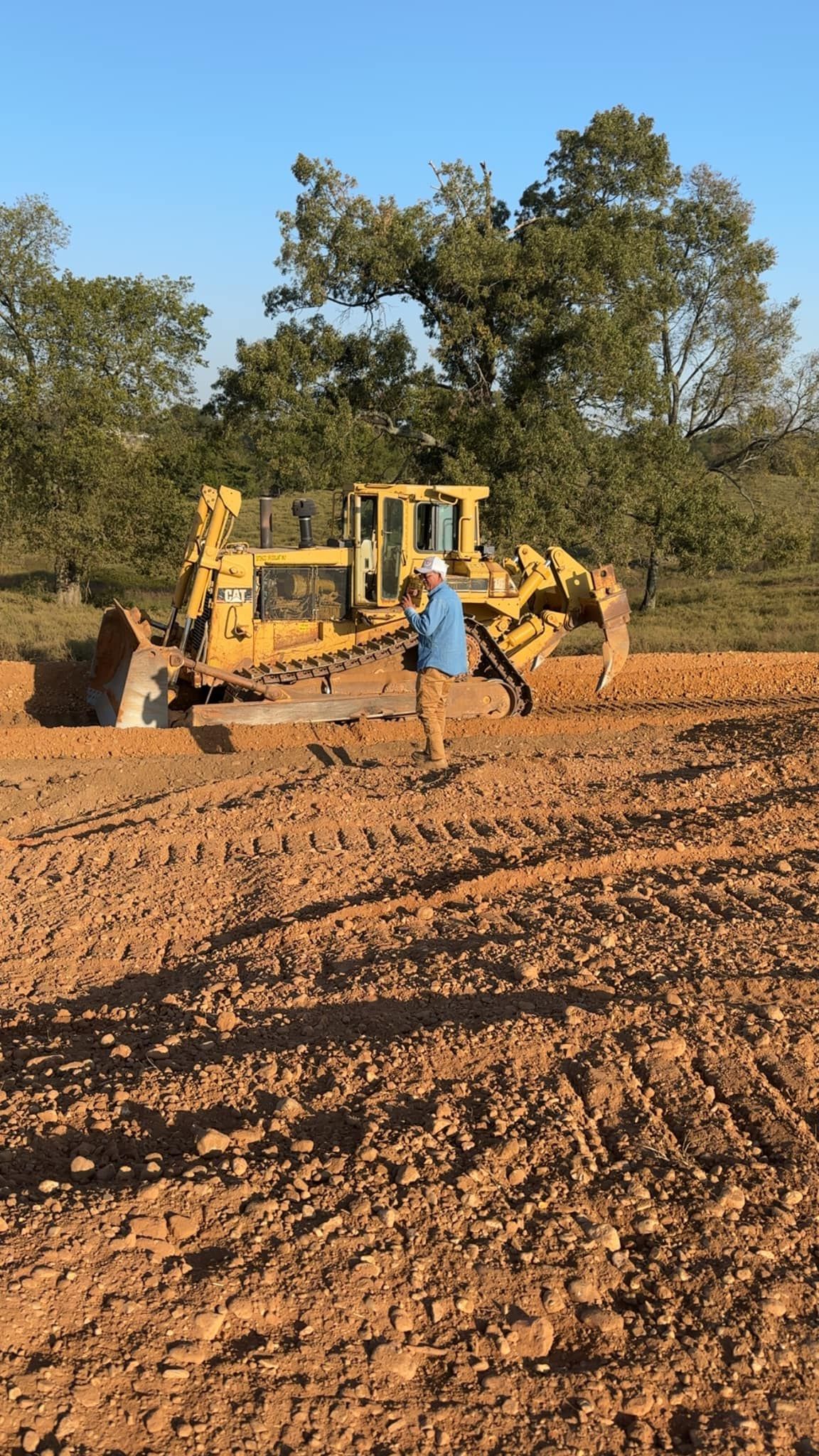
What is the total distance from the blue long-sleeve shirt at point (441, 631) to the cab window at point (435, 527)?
292 centimetres

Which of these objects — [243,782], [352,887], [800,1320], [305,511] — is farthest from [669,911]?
[305,511]

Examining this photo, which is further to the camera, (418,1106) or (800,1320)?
(418,1106)

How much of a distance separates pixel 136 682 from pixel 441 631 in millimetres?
3647

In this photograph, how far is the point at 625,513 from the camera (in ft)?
57.3

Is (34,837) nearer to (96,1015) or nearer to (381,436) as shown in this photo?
(96,1015)

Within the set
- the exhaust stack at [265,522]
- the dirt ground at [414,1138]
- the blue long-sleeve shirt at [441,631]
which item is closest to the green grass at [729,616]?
the exhaust stack at [265,522]

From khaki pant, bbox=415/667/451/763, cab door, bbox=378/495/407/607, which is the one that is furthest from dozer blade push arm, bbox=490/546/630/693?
khaki pant, bbox=415/667/451/763

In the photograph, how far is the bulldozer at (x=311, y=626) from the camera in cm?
1095

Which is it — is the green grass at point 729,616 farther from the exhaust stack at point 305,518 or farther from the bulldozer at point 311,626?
the exhaust stack at point 305,518

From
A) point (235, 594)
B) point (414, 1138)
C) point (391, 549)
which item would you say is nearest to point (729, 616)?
point (391, 549)

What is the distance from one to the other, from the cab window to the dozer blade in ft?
9.84

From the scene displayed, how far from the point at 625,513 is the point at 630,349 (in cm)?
250

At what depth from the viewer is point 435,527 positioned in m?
11.6

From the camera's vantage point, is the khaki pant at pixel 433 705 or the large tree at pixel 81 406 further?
the large tree at pixel 81 406
